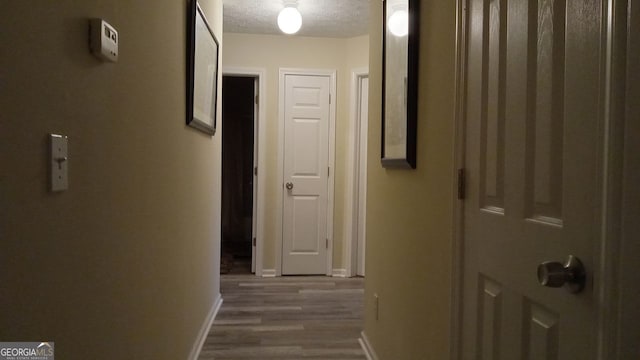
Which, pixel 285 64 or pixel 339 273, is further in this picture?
pixel 339 273

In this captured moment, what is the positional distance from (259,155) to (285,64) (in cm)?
96

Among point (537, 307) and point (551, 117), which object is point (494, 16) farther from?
point (537, 307)

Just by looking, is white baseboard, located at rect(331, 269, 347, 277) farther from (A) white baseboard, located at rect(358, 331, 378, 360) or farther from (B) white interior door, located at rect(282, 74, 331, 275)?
(A) white baseboard, located at rect(358, 331, 378, 360)

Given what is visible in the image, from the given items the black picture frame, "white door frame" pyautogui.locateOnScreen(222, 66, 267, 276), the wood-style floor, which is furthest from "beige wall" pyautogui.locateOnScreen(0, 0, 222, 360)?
"white door frame" pyautogui.locateOnScreen(222, 66, 267, 276)

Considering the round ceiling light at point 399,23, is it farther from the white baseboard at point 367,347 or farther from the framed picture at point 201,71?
the white baseboard at point 367,347

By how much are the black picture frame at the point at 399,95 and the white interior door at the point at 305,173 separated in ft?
7.20

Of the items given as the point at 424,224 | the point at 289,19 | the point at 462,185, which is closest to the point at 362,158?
the point at 289,19

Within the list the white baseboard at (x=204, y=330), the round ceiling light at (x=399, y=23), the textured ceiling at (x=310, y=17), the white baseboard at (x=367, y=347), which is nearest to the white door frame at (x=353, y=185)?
the textured ceiling at (x=310, y=17)

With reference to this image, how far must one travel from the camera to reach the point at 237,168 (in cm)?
655

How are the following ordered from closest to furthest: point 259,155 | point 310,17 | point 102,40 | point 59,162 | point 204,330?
point 59,162 < point 102,40 < point 204,330 < point 310,17 < point 259,155

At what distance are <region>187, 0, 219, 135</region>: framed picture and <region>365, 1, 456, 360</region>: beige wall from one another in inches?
38.9

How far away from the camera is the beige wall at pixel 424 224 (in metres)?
1.47

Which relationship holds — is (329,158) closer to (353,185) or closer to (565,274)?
(353,185)

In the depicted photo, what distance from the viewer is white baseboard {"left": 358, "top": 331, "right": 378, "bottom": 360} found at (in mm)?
2492
